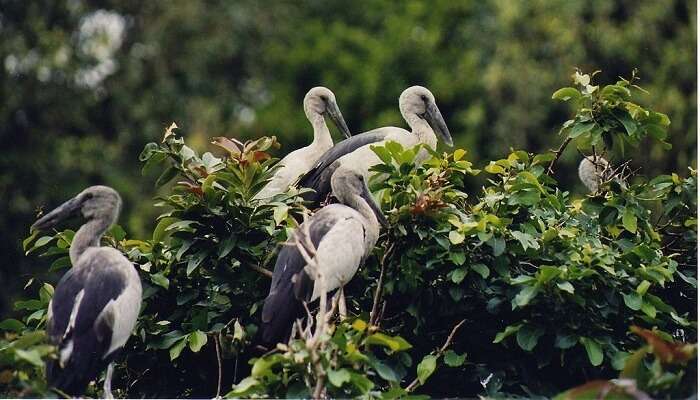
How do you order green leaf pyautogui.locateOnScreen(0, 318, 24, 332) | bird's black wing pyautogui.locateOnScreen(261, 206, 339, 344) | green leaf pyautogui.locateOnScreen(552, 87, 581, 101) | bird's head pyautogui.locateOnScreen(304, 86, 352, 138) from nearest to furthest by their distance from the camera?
1. bird's black wing pyautogui.locateOnScreen(261, 206, 339, 344)
2. green leaf pyautogui.locateOnScreen(0, 318, 24, 332)
3. green leaf pyautogui.locateOnScreen(552, 87, 581, 101)
4. bird's head pyautogui.locateOnScreen(304, 86, 352, 138)

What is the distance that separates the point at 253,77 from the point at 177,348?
704 inches

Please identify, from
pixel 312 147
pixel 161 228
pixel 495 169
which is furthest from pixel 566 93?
pixel 312 147

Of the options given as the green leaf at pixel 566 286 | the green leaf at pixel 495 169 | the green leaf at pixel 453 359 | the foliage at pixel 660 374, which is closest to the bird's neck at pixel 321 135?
the green leaf at pixel 495 169

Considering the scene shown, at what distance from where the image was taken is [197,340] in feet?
24.8

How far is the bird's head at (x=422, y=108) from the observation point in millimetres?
10180

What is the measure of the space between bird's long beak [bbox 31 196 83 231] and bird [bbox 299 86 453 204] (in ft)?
5.43

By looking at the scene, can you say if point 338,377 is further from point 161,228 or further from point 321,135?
point 321,135

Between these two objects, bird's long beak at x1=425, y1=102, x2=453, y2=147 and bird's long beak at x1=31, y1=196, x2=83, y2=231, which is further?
bird's long beak at x1=425, y1=102, x2=453, y2=147

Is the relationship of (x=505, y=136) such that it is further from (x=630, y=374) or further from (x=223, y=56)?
(x=630, y=374)

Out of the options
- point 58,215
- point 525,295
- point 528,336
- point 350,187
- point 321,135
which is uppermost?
point 58,215

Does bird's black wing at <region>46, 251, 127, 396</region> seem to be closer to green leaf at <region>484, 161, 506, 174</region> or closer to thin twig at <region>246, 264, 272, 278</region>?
thin twig at <region>246, 264, 272, 278</region>

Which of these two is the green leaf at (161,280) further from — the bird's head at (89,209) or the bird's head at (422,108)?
the bird's head at (422,108)

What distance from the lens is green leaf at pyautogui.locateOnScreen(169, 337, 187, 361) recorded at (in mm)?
7586

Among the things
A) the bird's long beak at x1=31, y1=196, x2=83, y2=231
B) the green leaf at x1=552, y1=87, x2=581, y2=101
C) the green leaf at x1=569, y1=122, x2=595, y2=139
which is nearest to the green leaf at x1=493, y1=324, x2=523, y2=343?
the green leaf at x1=569, y1=122, x2=595, y2=139
